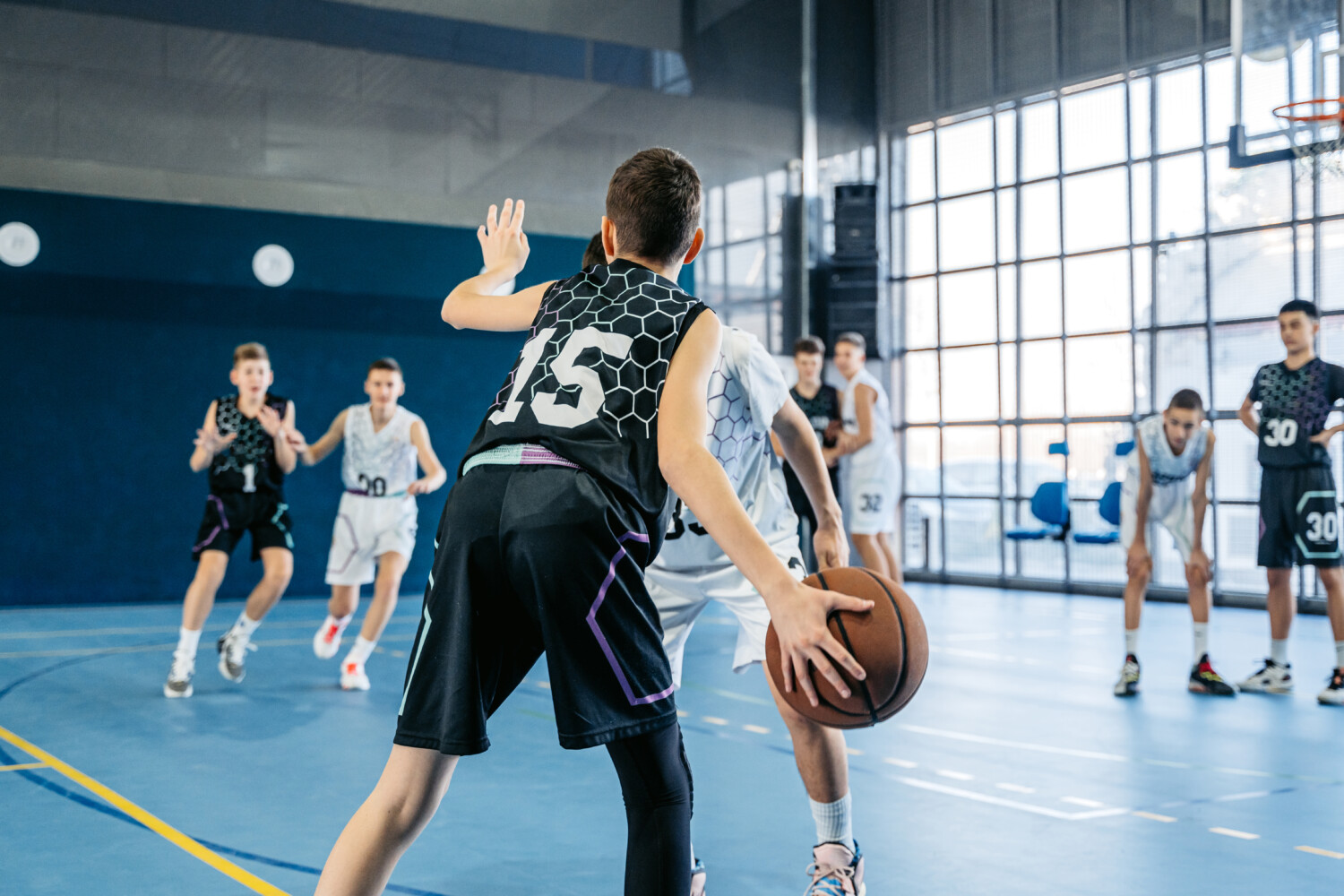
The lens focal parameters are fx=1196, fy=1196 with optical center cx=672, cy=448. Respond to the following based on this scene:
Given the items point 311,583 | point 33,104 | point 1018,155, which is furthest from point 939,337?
point 33,104

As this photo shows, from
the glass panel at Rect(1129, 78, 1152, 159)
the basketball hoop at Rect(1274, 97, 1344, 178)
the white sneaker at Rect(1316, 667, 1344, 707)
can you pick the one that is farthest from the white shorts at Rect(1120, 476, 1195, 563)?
the glass panel at Rect(1129, 78, 1152, 159)

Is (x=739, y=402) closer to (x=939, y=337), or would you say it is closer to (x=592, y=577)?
(x=592, y=577)

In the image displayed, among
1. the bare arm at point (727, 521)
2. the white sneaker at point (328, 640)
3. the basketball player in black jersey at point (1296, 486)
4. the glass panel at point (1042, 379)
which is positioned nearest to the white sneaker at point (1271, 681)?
the basketball player in black jersey at point (1296, 486)

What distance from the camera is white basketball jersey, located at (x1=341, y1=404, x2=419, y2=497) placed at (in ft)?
20.8

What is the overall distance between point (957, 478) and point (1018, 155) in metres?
3.47

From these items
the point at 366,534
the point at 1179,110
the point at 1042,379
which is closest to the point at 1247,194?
the point at 1179,110

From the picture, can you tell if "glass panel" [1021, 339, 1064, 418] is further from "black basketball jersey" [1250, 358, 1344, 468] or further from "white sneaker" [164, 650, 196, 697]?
"white sneaker" [164, 650, 196, 697]

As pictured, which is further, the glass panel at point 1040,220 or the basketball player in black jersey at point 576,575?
the glass panel at point 1040,220

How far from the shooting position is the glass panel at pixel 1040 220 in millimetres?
12156

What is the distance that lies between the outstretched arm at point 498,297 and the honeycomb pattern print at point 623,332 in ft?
0.36

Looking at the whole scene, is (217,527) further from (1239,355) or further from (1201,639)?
(1239,355)

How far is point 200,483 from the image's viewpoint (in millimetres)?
10414

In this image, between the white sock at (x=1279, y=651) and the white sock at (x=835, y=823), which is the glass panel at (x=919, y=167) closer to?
the white sock at (x=1279, y=651)

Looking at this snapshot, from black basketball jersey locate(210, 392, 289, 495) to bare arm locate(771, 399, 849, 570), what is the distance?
3991mm
